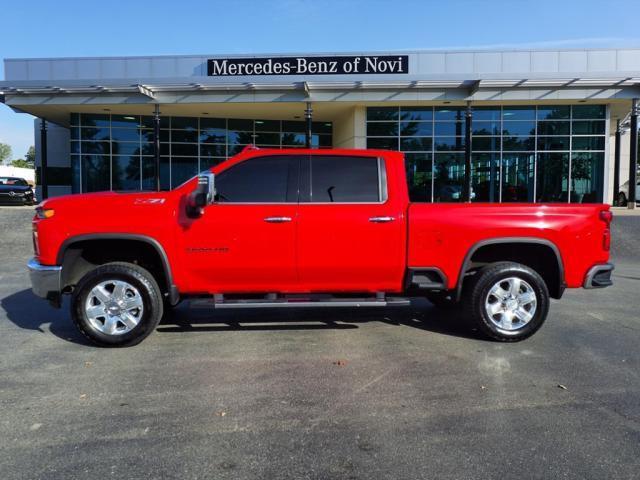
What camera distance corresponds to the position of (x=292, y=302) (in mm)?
5320

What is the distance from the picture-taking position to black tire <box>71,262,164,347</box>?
5.13m

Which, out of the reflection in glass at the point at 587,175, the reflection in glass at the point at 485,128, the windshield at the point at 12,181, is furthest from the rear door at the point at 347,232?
the windshield at the point at 12,181

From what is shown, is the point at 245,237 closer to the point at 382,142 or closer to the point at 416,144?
the point at 382,142

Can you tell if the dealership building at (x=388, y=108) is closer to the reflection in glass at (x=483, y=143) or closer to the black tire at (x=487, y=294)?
the reflection in glass at (x=483, y=143)

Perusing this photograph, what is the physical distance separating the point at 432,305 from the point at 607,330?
2.22m

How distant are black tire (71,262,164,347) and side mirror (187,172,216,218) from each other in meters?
0.81

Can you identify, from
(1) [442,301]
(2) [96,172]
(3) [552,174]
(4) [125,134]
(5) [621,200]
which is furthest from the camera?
(2) [96,172]

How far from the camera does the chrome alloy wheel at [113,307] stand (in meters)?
5.17

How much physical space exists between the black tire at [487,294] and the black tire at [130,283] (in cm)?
330

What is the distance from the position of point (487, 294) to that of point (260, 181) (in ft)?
8.81

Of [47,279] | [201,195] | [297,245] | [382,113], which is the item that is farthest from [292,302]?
[382,113]

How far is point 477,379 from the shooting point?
439 cm

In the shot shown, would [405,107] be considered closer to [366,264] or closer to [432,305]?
[432,305]

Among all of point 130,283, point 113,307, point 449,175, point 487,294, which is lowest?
point 113,307
